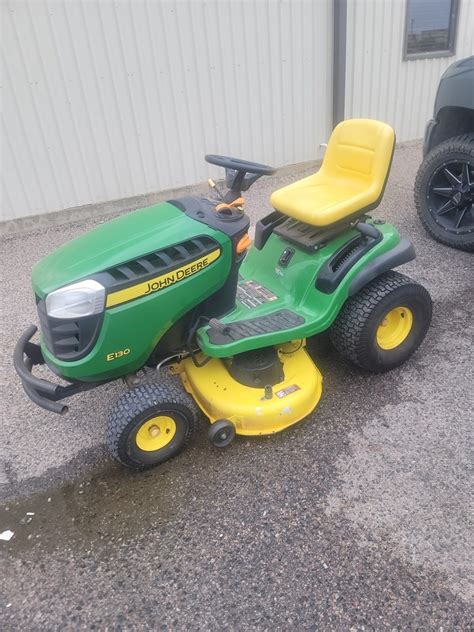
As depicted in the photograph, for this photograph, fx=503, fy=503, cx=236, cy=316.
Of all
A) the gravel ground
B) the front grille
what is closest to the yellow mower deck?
the gravel ground

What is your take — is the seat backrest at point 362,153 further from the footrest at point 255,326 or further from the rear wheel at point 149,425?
the rear wheel at point 149,425

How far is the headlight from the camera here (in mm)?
1879

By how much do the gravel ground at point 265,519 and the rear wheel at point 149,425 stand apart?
0.11 meters

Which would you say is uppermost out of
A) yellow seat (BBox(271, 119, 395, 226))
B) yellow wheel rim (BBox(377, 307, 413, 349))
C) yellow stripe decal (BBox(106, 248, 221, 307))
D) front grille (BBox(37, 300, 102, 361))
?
yellow seat (BBox(271, 119, 395, 226))

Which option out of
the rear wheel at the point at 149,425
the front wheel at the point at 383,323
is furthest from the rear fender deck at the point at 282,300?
the rear wheel at the point at 149,425

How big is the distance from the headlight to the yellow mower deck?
2.11ft

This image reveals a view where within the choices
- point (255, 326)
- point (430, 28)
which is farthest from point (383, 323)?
point (430, 28)

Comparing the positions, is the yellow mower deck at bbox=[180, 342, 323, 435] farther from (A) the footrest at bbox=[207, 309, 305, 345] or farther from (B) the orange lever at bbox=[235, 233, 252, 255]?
(B) the orange lever at bbox=[235, 233, 252, 255]

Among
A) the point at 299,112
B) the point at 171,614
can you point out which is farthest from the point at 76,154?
the point at 171,614

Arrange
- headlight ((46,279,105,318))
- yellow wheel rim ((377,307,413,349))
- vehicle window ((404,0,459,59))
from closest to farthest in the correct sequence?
1. headlight ((46,279,105,318))
2. yellow wheel rim ((377,307,413,349))
3. vehicle window ((404,0,459,59))

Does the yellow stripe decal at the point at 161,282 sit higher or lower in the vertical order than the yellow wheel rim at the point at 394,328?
higher

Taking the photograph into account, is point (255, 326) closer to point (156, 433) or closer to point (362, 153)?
point (156, 433)

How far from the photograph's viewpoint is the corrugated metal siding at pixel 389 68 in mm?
5805

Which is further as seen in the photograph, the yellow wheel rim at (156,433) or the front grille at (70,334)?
the yellow wheel rim at (156,433)
